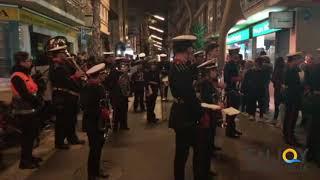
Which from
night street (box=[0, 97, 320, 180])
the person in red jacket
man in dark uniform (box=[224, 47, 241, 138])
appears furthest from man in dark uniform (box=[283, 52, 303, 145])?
the person in red jacket

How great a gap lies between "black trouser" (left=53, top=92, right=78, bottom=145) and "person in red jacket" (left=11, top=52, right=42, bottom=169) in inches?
43.5

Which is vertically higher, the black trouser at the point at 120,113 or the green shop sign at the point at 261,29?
the green shop sign at the point at 261,29

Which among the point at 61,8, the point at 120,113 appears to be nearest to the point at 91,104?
the point at 120,113

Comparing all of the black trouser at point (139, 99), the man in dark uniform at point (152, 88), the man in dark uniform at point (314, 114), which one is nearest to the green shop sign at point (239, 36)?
the black trouser at point (139, 99)

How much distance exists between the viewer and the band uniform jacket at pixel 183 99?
5.31 meters

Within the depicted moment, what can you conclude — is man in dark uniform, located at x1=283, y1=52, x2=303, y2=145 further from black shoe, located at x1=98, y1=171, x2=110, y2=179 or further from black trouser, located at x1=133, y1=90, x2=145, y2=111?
black trouser, located at x1=133, y1=90, x2=145, y2=111

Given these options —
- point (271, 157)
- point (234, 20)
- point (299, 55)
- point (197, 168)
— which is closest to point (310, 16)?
point (234, 20)

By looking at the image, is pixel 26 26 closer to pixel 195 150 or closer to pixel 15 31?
pixel 15 31

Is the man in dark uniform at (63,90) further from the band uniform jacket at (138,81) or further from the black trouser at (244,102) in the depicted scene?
the band uniform jacket at (138,81)

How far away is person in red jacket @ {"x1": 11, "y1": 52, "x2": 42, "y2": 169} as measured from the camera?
22.8ft

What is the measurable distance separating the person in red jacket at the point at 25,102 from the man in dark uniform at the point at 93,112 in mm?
1327

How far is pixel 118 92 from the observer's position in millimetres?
10758

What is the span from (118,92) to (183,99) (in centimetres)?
555

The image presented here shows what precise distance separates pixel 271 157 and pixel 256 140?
1593 mm
